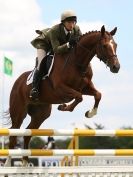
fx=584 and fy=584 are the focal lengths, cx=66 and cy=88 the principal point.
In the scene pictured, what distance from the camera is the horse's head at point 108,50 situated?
277 inches

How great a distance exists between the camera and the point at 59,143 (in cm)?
8000

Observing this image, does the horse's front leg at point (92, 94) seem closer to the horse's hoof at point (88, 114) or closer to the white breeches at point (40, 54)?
the horse's hoof at point (88, 114)

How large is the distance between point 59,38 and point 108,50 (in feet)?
3.21

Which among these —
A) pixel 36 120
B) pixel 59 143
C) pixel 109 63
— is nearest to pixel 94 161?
pixel 36 120

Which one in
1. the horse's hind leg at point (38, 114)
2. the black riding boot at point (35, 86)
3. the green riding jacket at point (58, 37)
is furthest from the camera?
the horse's hind leg at point (38, 114)

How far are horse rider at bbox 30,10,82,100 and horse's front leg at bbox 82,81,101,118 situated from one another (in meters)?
0.58

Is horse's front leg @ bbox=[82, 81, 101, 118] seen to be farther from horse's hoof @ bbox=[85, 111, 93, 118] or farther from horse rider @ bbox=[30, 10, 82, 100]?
horse rider @ bbox=[30, 10, 82, 100]

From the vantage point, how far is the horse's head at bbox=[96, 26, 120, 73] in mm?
7047

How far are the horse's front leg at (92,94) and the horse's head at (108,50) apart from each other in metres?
0.47

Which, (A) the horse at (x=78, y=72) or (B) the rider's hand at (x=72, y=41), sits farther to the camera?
(B) the rider's hand at (x=72, y=41)

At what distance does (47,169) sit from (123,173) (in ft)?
2.97

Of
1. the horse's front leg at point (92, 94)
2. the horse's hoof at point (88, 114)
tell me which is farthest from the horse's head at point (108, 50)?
the horse's hoof at point (88, 114)

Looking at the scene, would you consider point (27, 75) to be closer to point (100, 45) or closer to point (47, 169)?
point (100, 45)

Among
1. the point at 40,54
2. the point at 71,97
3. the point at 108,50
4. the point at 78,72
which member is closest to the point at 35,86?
the point at 40,54
